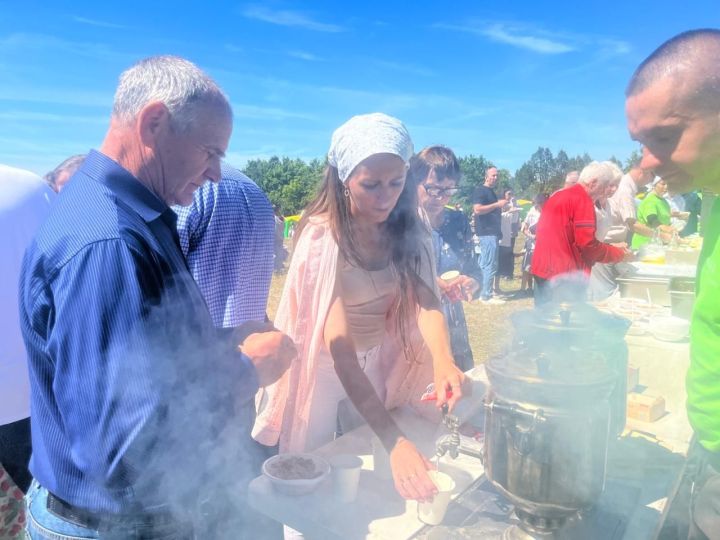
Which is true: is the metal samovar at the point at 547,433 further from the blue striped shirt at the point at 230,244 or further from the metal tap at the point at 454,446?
the blue striped shirt at the point at 230,244

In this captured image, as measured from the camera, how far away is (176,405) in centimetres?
122

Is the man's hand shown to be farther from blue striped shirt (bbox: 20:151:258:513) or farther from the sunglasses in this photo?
the sunglasses

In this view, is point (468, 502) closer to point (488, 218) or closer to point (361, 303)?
point (361, 303)

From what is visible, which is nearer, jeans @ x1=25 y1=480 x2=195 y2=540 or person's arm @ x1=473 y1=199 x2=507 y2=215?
jeans @ x1=25 y1=480 x2=195 y2=540

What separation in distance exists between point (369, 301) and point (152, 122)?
4.27 feet

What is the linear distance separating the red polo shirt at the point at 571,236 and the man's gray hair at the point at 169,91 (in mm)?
4265

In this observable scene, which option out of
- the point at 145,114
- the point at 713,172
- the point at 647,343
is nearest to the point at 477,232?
the point at 647,343

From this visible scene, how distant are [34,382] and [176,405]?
0.35 m

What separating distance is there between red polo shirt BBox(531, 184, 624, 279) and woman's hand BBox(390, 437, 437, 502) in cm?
366

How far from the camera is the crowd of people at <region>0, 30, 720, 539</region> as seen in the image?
41.0 inches


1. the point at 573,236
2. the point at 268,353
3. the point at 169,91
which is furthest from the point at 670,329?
the point at 169,91

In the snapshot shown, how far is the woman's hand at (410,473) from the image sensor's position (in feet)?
5.09

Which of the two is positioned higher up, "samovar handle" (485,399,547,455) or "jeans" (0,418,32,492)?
"samovar handle" (485,399,547,455)

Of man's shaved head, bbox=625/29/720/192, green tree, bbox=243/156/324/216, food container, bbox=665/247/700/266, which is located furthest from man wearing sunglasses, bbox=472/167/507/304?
green tree, bbox=243/156/324/216
